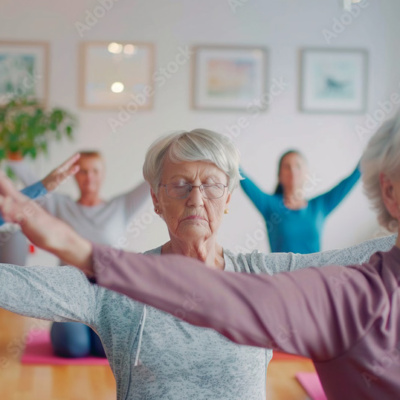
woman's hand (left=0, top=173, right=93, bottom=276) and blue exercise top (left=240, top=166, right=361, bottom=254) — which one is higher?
woman's hand (left=0, top=173, right=93, bottom=276)

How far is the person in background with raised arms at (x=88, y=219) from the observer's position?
3311mm

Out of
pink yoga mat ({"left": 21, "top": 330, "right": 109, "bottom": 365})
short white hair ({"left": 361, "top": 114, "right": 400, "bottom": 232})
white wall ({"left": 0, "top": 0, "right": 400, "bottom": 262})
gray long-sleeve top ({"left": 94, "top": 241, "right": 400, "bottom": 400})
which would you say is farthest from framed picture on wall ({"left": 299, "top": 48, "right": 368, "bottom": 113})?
gray long-sleeve top ({"left": 94, "top": 241, "right": 400, "bottom": 400})

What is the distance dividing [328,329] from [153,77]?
4.72m

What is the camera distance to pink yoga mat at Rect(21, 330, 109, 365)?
3.28 metres

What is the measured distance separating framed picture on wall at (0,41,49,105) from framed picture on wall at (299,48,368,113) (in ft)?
7.64

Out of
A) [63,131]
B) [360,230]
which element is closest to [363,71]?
[360,230]

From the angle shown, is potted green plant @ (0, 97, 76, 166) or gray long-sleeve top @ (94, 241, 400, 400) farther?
potted green plant @ (0, 97, 76, 166)

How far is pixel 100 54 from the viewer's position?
520cm

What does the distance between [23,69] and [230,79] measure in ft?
6.05

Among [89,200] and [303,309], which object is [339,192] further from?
[303,309]

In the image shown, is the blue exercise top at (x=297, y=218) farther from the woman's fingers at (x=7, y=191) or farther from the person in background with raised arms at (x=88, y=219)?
the woman's fingers at (x=7, y=191)

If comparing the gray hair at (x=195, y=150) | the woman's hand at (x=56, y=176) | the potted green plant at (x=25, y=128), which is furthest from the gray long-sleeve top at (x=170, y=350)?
the potted green plant at (x=25, y=128)

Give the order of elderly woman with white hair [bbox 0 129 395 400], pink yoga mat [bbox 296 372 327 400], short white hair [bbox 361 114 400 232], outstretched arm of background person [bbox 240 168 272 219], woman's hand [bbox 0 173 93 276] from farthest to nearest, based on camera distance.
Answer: outstretched arm of background person [bbox 240 168 272 219] < pink yoga mat [bbox 296 372 327 400] < elderly woman with white hair [bbox 0 129 395 400] < short white hair [bbox 361 114 400 232] < woman's hand [bbox 0 173 93 276]

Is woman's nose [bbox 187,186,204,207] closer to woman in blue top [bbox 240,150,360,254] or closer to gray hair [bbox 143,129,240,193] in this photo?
gray hair [bbox 143,129,240,193]
